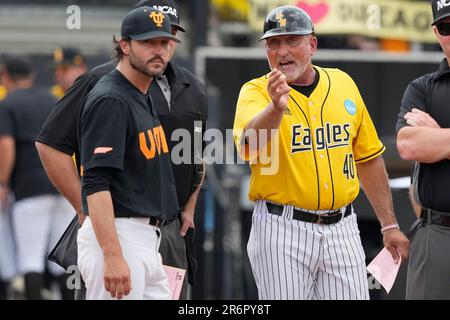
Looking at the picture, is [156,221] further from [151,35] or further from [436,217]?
[436,217]

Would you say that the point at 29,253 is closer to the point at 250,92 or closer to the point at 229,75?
the point at 229,75

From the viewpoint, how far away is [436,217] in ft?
19.5

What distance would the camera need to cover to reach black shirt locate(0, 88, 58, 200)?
388 inches

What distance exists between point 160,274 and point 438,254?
1.51 metres

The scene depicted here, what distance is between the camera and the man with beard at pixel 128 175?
207 inches

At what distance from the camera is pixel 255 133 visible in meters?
5.69

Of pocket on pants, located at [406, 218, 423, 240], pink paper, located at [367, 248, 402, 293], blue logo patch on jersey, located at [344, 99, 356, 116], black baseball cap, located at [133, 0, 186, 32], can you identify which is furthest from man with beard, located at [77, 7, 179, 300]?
pocket on pants, located at [406, 218, 423, 240]

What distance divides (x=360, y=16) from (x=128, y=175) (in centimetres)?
810

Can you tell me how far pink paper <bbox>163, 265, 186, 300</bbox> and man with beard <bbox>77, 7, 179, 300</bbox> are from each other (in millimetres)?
328

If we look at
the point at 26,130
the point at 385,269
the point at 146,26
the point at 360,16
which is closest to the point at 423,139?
the point at 385,269

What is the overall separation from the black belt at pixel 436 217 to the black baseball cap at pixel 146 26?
5.57 feet

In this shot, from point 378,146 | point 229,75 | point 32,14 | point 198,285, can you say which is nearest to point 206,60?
point 229,75

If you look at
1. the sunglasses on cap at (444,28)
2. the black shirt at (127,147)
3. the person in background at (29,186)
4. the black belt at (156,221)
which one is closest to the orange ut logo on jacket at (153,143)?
the black shirt at (127,147)

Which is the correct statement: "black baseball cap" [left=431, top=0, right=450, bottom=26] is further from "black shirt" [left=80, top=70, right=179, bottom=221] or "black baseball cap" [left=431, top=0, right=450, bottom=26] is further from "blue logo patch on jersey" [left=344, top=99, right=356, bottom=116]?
"black shirt" [left=80, top=70, right=179, bottom=221]
